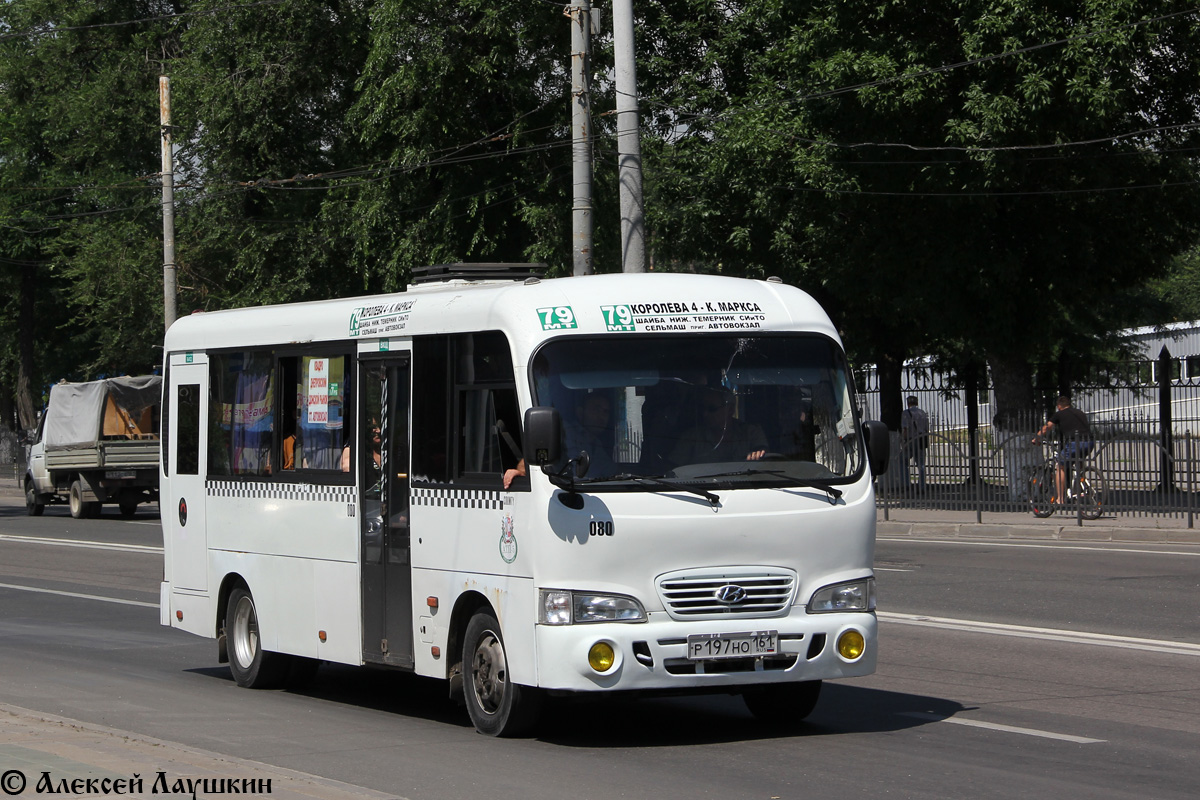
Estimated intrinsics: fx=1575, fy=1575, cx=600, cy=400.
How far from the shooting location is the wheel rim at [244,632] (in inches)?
426

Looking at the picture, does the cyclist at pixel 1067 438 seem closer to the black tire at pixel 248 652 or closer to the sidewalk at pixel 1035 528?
the sidewalk at pixel 1035 528

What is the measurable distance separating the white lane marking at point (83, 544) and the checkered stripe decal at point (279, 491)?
12.6 meters

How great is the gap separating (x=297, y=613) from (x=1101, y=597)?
25.9ft

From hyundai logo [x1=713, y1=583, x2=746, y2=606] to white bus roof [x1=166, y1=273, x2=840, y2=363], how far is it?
4.65 ft

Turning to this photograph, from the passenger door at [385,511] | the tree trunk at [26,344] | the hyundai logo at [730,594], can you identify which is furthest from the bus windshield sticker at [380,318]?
the tree trunk at [26,344]

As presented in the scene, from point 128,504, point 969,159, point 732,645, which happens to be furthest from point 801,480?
point 128,504

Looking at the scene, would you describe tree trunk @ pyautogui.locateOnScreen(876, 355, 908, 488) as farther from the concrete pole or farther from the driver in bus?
the driver in bus

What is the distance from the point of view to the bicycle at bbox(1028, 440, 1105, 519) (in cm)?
2258

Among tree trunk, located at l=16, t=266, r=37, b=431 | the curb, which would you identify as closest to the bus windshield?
the curb

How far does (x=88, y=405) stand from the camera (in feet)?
108

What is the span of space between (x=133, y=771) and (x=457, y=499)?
2.65 metres

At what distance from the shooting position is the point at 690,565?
7883 millimetres

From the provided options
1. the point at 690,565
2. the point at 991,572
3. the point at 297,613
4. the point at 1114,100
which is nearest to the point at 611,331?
the point at 690,565

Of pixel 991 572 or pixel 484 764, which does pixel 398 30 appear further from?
pixel 484 764
